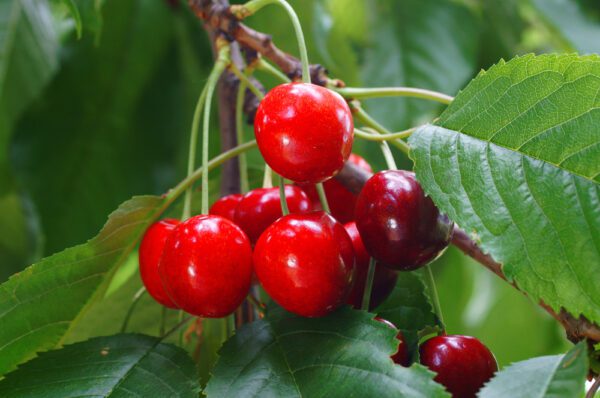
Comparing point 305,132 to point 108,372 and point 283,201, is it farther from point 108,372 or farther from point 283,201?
point 108,372

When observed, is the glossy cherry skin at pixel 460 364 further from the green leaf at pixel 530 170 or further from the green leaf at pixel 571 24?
the green leaf at pixel 571 24

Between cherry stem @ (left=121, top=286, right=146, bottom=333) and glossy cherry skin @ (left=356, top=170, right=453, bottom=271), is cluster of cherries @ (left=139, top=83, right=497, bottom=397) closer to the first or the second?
glossy cherry skin @ (left=356, top=170, right=453, bottom=271)

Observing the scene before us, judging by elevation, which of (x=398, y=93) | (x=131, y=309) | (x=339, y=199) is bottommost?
(x=131, y=309)

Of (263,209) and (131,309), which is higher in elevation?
(263,209)

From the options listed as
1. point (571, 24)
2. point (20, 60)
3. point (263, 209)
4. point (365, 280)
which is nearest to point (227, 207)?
point (263, 209)

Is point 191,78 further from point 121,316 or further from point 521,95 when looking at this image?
point 521,95

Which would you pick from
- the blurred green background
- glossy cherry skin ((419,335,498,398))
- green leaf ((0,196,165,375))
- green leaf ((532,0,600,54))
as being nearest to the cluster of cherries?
glossy cherry skin ((419,335,498,398))

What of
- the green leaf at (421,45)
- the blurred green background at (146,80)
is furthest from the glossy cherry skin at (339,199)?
the green leaf at (421,45)
